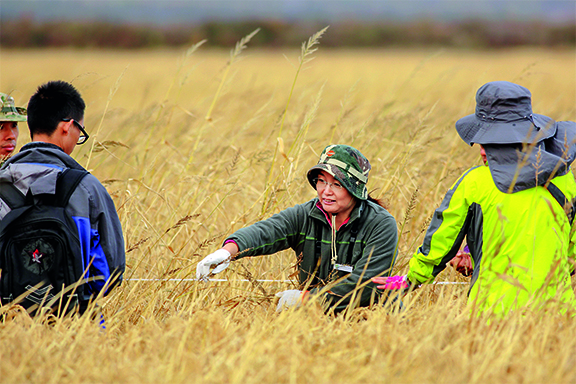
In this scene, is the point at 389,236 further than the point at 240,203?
No

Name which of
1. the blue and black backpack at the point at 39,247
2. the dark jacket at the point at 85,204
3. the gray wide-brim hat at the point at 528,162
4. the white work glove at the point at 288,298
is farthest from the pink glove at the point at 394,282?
the blue and black backpack at the point at 39,247

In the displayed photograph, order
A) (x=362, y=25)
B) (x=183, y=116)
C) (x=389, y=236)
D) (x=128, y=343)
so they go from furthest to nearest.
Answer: (x=362, y=25) → (x=183, y=116) → (x=389, y=236) → (x=128, y=343)

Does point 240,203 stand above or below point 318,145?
below

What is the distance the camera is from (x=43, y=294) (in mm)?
2479

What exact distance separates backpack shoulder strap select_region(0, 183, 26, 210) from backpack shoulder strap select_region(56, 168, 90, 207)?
15 centimetres

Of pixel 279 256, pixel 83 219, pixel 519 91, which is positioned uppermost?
pixel 519 91

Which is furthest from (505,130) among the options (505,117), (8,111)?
(8,111)

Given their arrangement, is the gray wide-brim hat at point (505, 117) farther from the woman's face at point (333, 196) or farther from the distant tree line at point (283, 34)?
the distant tree line at point (283, 34)

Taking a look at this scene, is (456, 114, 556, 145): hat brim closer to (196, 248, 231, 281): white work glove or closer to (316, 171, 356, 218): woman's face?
(316, 171, 356, 218): woman's face

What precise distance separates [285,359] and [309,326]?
0.47 meters

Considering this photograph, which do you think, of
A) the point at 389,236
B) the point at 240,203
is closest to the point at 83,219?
the point at 389,236

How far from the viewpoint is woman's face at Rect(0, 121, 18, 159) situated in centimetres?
339

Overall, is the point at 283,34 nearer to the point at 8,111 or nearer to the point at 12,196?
the point at 8,111

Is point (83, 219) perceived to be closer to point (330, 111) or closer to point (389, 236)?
point (389, 236)
